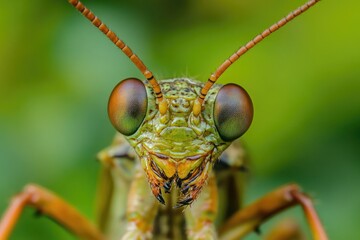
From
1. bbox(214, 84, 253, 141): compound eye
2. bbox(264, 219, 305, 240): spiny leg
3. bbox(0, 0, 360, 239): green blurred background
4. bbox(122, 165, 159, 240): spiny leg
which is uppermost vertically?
bbox(0, 0, 360, 239): green blurred background

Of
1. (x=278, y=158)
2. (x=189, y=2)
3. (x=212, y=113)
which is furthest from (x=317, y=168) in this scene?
(x=212, y=113)

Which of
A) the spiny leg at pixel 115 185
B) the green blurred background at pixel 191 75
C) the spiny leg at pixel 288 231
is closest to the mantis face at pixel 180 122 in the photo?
the spiny leg at pixel 115 185

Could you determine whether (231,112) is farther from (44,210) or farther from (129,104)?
(44,210)

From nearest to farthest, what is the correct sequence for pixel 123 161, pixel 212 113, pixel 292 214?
1. pixel 212 113
2. pixel 123 161
3. pixel 292 214

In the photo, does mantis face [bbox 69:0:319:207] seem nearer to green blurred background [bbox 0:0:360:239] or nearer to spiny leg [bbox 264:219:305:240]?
green blurred background [bbox 0:0:360:239]

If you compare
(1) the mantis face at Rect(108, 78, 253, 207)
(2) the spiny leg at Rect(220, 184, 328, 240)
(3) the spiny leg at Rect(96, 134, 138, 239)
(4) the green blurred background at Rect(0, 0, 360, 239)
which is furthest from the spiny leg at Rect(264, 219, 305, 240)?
(1) the mantis face at Rect(108, 78, 253, 207)

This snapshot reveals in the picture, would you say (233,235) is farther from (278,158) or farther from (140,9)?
(140,9)

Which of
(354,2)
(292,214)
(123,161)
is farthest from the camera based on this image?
(292,214)

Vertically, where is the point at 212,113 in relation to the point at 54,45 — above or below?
below
